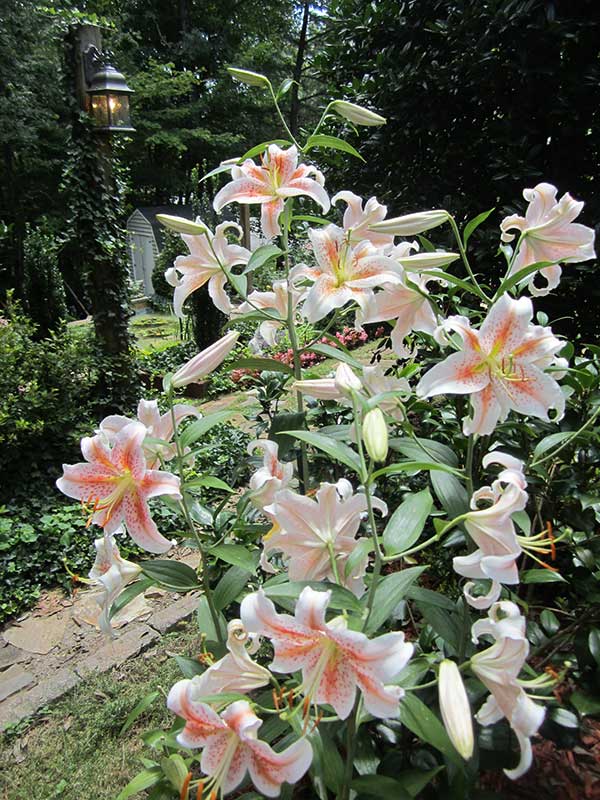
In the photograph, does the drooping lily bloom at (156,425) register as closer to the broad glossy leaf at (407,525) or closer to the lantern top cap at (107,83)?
the broad glossy leaf at (407,525)

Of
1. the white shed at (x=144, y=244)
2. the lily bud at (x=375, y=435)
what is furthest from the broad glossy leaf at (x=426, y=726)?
the white shed at (x=144, y=244)

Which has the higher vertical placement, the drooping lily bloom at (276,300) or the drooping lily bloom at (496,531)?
the drooping lily bloom at (276,300)

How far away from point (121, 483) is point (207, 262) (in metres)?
0.44

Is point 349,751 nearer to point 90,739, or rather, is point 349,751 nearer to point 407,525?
point 407,525

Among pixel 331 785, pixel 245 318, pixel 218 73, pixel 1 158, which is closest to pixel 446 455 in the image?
pixel 245 318

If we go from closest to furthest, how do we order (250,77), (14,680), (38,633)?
(250,77) → (14,680) → (38,633)

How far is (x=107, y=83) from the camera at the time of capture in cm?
371

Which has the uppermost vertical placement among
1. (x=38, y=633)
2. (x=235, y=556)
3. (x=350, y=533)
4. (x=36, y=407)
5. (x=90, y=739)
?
(x=350, y=533)

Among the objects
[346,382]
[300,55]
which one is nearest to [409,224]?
[346,382]

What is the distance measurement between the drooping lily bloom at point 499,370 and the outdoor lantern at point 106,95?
3.77 metres

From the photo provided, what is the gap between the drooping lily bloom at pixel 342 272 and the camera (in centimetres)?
85

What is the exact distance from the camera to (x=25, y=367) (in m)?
3.15

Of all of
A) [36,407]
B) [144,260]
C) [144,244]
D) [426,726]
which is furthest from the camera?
[144,244]

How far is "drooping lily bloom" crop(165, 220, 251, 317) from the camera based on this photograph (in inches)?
41.2
